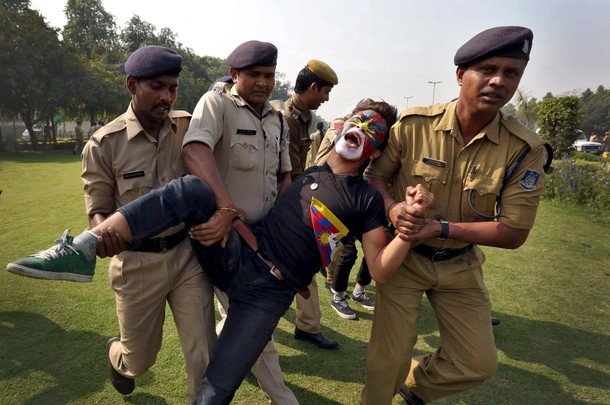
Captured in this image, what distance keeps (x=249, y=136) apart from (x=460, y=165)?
1.43m

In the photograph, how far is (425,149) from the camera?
8.30 feet

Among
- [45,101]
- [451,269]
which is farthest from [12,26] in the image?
[451,269]

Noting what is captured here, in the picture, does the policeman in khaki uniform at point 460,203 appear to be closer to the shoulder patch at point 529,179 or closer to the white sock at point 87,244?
the shoulder patch at point 529,179

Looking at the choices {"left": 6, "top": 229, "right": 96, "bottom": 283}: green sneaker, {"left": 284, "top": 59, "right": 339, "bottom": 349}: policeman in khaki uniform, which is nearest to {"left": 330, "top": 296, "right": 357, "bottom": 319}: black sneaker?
{"left": 284, "top": 59, "right": 339, "bottom": 349}: policeman in khaki uniform

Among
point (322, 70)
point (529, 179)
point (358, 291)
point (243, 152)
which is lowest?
point (358, 291)

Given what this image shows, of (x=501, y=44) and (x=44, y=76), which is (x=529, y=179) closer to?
(x=501, y=44)

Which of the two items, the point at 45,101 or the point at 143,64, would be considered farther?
the point at 45,101

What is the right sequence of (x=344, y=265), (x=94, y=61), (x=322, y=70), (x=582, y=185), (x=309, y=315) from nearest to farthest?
(x=309, y=315), (x=322, y=70), (x=344, y=265), (x=582, y=185), (x=94, y=61)

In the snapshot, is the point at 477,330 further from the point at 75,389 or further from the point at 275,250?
the point at 75,389

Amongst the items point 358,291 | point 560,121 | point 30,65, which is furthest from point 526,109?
point 30,65

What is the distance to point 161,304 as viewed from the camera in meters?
2.62

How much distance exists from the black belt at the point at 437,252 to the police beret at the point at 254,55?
165 centimetres

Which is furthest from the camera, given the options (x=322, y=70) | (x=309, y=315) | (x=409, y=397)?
(x=322, y=70)

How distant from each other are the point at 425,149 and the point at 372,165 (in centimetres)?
36
